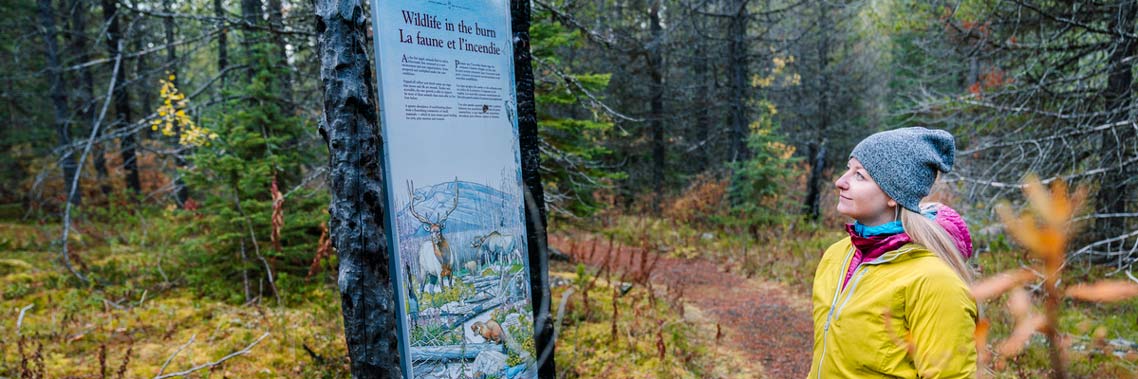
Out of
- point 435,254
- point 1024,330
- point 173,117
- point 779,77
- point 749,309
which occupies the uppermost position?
point 779,77

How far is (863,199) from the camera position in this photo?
2.22 metres

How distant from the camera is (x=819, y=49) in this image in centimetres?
1642

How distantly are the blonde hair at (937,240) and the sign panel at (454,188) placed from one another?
2.08 meters

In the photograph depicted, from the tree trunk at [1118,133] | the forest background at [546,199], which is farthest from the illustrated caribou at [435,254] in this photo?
the tree trunk at [1118,133]

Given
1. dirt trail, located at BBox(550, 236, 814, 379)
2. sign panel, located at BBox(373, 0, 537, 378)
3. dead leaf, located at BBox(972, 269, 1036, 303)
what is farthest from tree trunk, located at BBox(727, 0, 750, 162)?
dead leaf, located at BBox(972, 269, 1036, 303)

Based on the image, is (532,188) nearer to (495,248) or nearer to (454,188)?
(495,248)

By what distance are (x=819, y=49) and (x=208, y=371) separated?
1699 centimetres

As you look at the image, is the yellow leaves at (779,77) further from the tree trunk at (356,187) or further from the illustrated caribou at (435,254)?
the tree trunk at (356,187)

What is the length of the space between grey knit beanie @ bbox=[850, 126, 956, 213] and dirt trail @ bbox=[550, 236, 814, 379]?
3.87 metres

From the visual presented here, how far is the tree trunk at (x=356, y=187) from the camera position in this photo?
267 cm

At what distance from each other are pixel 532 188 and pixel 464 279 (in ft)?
2.85

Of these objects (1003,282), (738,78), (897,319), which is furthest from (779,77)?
(1003,282)

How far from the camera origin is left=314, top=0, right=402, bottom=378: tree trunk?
267cm

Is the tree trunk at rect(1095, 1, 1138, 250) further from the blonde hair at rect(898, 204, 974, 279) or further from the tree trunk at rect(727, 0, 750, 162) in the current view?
the tree trunk at rect(727, 0, 750, 162)
